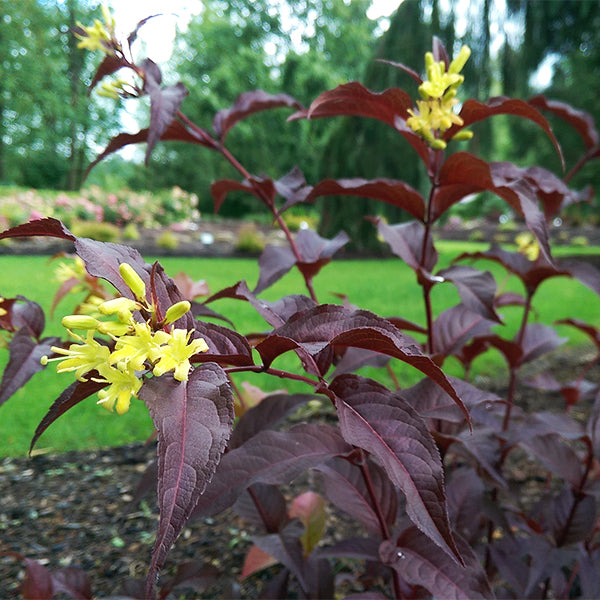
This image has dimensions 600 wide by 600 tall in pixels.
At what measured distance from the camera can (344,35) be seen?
15.3 metres

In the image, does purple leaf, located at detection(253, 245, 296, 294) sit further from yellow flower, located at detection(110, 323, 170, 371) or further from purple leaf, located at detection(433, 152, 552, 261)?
yellow flower, located at detection(110, 323, 170, 371)

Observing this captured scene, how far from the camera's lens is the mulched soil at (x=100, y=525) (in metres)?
0.99

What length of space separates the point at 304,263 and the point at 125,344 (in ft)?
1.43

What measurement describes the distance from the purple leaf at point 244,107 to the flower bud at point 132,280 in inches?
20.7

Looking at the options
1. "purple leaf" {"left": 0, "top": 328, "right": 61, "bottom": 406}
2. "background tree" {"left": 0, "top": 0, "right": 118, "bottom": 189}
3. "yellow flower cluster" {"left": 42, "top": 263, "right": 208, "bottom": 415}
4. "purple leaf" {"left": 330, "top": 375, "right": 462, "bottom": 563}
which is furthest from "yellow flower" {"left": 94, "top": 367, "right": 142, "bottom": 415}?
"background tree" {"left": 0, "top": 0, "right": 118, "bottom": 189}

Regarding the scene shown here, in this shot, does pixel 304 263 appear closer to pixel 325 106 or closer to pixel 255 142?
pixel 325 106

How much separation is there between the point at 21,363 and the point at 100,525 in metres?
0.72

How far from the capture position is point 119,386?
330mm

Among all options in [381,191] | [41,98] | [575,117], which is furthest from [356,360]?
[41,98]

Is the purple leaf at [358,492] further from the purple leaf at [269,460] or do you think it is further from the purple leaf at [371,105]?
the purple leaf at [371,105]

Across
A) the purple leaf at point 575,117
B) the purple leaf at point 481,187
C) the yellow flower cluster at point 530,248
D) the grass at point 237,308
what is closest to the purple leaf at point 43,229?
the purple leaf at point 481,187

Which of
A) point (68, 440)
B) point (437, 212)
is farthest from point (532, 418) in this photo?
point (68, 440)

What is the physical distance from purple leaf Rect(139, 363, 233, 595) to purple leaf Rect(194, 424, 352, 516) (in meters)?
0.21

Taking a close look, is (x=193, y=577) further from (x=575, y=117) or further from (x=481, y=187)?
(x=575, y=117)
